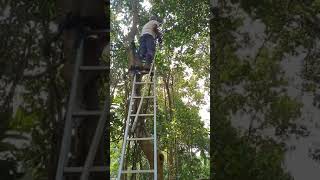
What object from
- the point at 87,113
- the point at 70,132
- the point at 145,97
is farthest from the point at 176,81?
the point at 70,132

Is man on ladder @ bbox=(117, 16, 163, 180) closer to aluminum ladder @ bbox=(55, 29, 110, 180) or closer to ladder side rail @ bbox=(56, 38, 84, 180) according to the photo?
aluminum ladder @ bbox=(55, 29, 110, 180)

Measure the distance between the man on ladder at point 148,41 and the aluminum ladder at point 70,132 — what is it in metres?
0.20

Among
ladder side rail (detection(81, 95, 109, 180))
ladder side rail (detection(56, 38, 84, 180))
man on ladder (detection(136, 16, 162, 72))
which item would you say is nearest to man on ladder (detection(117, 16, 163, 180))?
man on ladder (detection(136, 16, 162, 72))

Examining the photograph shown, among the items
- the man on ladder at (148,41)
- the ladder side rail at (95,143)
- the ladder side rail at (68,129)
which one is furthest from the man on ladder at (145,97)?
the ladder side rail at (68,129)

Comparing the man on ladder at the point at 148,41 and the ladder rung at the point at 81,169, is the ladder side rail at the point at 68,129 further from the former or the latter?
the man on ladder at the point at 148,41

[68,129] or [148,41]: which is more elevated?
[148,41]

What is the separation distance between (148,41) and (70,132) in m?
0.62

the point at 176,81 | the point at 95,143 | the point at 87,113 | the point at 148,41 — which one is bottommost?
the point at 95,143

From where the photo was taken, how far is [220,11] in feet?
10.6

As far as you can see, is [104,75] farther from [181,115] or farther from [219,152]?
[219,152]

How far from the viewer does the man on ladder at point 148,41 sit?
10.3ft

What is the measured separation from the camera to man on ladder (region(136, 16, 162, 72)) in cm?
315

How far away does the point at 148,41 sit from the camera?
10.4ft

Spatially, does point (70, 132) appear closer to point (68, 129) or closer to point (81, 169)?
point (68, 129)
